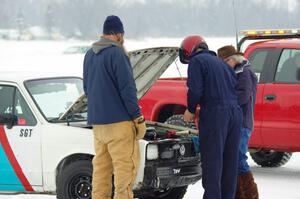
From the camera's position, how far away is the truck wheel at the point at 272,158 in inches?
468

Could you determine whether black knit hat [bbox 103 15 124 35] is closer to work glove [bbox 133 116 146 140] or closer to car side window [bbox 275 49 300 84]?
work glove [bbox 133 116 146 140]

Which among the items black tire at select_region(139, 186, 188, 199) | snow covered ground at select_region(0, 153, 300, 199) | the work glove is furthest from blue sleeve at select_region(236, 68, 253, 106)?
snow covered ground at select_region(0, 153, 300, 199)

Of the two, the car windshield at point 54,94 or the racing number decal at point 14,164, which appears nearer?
the racing number decal at point 14,164

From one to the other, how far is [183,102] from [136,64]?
297 centimetres

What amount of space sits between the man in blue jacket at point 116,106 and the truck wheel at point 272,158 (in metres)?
5.20

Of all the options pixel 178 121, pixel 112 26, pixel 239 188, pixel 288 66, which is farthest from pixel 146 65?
pixel 288 66

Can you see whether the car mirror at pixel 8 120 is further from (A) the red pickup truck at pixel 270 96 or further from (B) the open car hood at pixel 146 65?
(A) the red pickup truck at pixel 270 96

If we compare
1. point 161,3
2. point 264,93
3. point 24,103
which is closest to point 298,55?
point 264,93

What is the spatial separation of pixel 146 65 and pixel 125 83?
1.55 metres

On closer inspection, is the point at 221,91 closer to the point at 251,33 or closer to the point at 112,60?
the point at 112,60

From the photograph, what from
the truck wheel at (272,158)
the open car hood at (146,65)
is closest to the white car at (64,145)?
the open car hood at (146,65)

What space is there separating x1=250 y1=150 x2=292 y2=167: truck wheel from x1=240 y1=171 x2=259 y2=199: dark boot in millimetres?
3893

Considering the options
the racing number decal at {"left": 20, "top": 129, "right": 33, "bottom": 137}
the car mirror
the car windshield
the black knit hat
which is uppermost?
the black knit hat

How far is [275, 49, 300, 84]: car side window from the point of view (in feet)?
34.6
